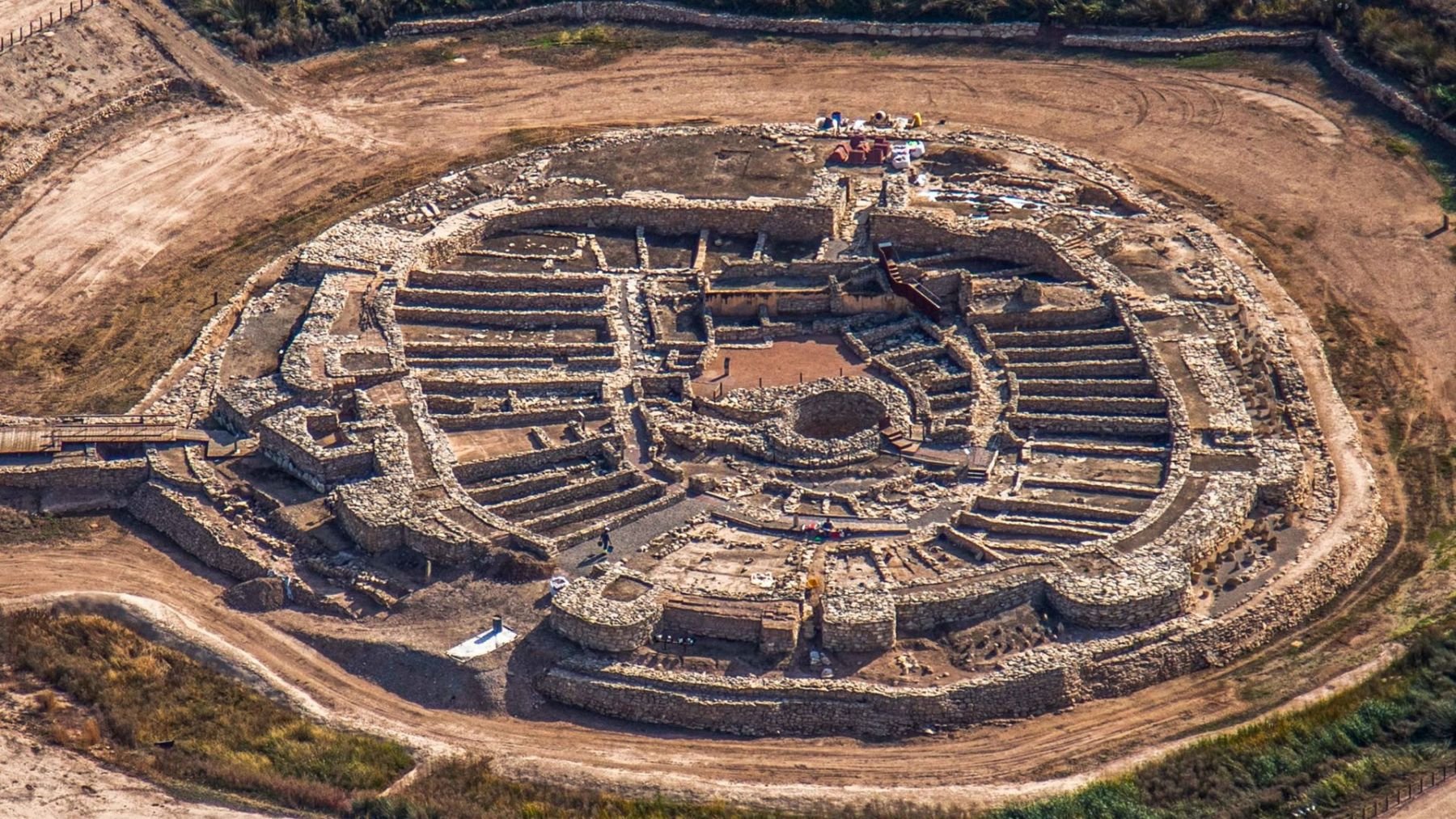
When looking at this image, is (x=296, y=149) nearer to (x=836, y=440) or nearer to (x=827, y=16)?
(x=827, y=16)

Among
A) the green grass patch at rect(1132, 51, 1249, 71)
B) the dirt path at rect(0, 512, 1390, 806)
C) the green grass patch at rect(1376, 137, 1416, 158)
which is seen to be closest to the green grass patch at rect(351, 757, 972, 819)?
the dirt path at rect(0, 512, 1390, 806)

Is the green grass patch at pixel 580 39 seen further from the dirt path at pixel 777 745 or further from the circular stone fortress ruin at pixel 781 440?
the dirt path at pixel 777 745

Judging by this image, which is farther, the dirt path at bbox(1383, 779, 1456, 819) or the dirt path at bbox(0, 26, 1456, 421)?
the dirt path at bbox(0, 26, 1456, 421)

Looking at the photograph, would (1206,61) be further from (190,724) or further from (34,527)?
(190,724)

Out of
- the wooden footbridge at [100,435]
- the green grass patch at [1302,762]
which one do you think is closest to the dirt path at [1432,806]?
the green grass patch at [1302,762]

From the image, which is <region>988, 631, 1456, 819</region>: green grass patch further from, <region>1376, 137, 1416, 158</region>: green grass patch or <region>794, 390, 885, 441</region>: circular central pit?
<region>1376, 137, 1416, 158</region>: green grass patch

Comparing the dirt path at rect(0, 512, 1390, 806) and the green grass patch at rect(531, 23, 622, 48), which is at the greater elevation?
the green grass patch at rect(531, 23, 622, 48)
